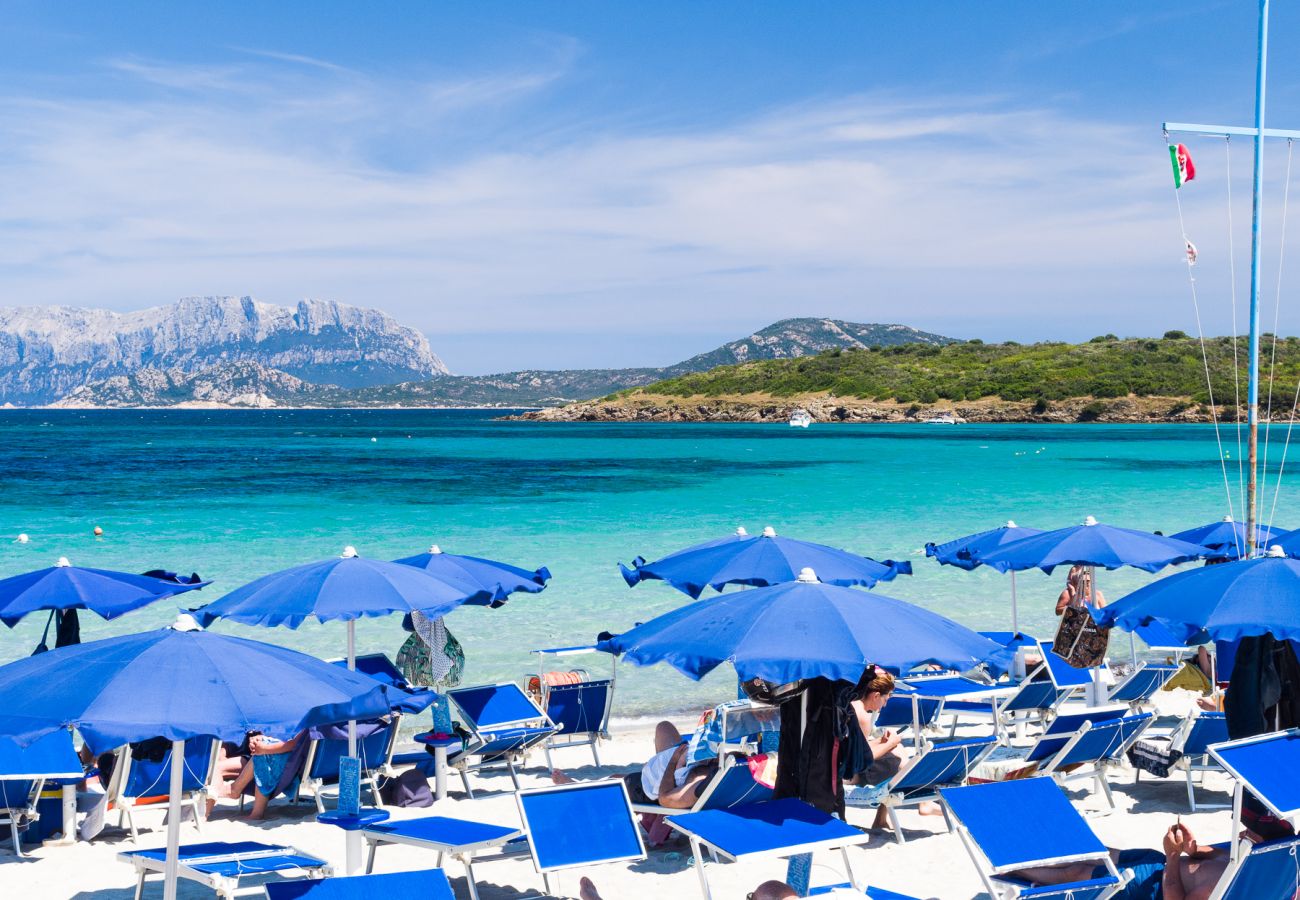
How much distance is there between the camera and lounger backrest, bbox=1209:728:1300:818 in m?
4.60

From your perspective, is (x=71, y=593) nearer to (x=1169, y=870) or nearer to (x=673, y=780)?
(x=673, y=780)

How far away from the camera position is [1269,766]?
478cm

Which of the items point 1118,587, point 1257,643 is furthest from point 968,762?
point 1118,587

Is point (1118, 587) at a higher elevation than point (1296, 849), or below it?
below

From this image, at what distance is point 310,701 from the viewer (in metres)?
4.25

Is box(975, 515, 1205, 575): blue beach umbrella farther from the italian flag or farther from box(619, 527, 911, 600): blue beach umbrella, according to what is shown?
the italian flag

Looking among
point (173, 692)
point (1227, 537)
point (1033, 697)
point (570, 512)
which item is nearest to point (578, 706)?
point (1033, 697)

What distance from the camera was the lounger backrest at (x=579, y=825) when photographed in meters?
5.20

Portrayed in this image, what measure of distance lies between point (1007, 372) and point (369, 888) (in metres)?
132

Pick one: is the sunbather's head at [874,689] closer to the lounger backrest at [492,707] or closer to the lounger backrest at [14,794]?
the lounger backrest at [492,707]

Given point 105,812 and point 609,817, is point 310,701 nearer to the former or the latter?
point 609,817

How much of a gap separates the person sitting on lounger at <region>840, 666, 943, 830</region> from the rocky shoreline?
106 m

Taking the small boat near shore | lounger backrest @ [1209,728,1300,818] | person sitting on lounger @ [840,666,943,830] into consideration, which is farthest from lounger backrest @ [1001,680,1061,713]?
the small boat near shore

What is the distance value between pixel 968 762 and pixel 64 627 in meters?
6.86
